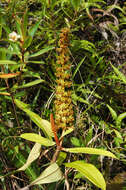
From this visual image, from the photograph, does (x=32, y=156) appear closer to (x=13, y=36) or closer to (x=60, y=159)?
(x=60, y=159)

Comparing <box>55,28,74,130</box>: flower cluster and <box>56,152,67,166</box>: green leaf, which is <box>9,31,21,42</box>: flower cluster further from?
<box>56,152,67,166</box>: green leaf

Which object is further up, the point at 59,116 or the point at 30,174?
the point at 59,116

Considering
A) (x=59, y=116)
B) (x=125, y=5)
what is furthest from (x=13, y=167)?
(x=125, y=5)

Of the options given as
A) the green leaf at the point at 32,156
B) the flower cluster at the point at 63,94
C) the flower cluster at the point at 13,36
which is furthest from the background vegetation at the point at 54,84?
the flower cluster at the point at 63,94

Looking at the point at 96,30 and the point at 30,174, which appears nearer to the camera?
the point at 30,174

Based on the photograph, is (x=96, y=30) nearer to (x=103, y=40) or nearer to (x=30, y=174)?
(x=103, y=40)

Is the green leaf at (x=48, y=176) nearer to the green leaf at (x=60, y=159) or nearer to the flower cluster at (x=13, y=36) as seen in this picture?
the green leaf at (x=60, y=159)

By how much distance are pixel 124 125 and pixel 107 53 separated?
68cm

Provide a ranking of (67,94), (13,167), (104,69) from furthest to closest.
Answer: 1. (104,69)
2. (13,167)
3. (67,94)

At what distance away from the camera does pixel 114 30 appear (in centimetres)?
207

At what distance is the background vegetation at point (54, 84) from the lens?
1290 millimetres

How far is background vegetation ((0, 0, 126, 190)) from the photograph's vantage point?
1290mm

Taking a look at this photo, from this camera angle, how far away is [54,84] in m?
1.65

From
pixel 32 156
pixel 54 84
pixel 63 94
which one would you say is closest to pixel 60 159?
pixel 32 156
